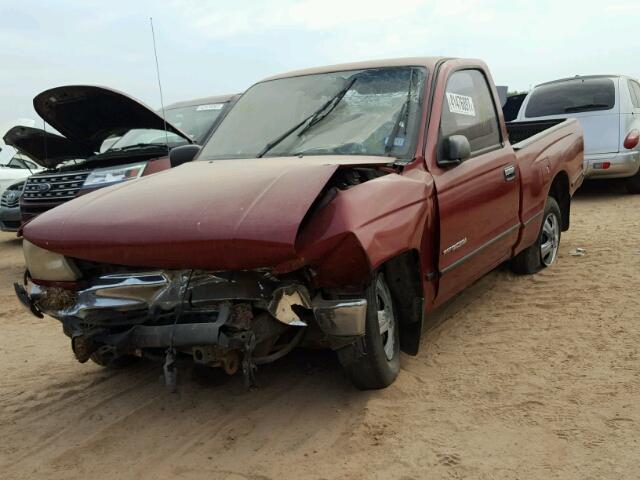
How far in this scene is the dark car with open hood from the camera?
7.05m

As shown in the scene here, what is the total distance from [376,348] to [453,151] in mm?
1338

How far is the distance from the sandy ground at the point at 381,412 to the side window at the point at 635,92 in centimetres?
667

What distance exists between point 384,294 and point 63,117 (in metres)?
5.13

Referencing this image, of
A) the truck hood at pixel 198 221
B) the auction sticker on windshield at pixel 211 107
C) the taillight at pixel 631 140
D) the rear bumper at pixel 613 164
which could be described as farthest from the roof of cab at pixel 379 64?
the taillight at pixel 631 140

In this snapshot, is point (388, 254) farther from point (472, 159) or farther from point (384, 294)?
point (472, 159)

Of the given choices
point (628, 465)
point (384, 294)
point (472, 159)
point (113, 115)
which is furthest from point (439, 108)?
point (113, 115)

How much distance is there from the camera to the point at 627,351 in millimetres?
4125

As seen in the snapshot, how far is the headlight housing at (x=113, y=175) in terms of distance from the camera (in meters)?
Answer: 7.16

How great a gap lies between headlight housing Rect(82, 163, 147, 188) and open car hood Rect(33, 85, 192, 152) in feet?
1.75

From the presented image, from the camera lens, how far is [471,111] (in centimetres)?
488

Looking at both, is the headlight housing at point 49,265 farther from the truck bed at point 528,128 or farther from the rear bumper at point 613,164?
the rear bumper at point 613,164

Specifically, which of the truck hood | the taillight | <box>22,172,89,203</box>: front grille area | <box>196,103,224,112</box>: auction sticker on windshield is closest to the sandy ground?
the truck hood

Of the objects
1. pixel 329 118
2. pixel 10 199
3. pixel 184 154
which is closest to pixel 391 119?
pixel 329 118

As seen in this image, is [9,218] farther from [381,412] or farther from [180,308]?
[381,412]
